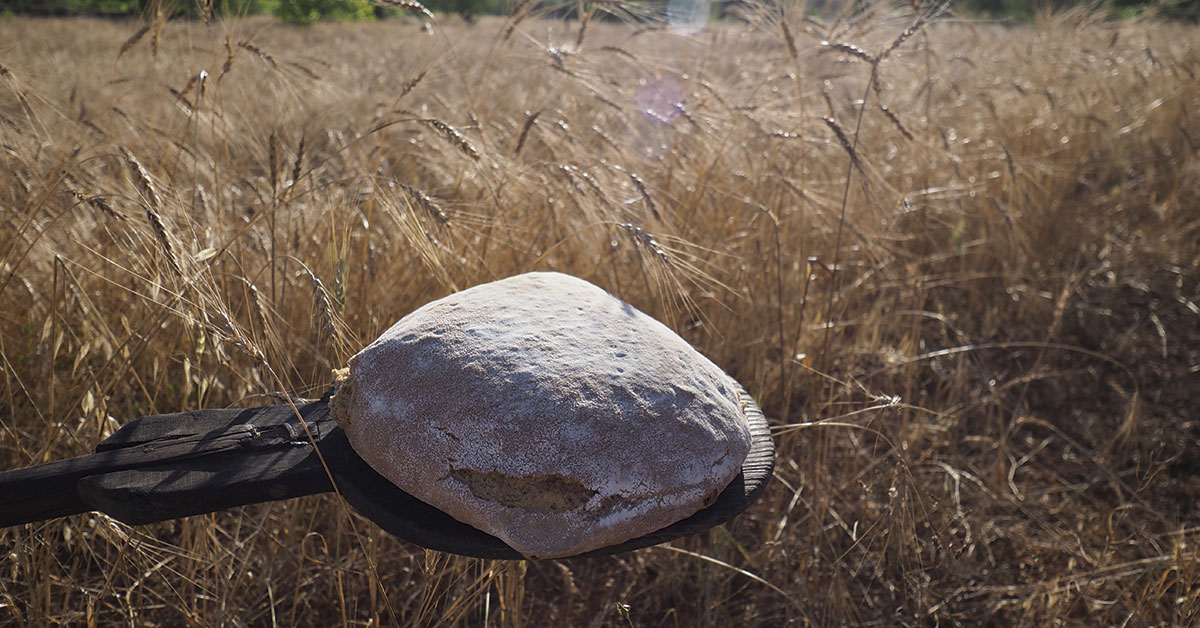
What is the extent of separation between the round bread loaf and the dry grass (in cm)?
16

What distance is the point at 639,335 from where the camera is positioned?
1.03 metres

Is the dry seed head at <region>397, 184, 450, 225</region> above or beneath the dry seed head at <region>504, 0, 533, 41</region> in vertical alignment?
beneath

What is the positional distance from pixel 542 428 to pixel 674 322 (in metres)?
0.65

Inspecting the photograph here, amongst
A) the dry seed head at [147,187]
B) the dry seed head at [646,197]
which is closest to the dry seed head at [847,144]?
the dry seed head at [646,197]

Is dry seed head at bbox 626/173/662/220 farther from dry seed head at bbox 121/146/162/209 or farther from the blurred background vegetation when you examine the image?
dry seed head at bbox 121/146/162/209

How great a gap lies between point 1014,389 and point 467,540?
2.00 m

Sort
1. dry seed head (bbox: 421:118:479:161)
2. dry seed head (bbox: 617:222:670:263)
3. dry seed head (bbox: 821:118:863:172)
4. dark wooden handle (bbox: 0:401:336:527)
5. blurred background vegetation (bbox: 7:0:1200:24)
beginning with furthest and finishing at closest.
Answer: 1. blurred background vegetation (bbox: 7:0:1200:24)
2. dry seed head (bbox: 821:118:863:172)
3. dry seed head (bbox: 421:118:479:161)
4. dry seed head (bbox: 617:222:670:263)
5. dark wooden handle (bbox: 0:401:336:527)

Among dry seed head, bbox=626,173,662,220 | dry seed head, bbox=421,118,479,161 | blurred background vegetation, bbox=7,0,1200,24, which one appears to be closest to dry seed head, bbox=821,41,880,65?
blurred background vegetation, bbox=7,0,1200,24

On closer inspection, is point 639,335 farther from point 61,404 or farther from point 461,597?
point 61,404

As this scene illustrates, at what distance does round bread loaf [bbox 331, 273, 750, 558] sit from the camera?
86 cm

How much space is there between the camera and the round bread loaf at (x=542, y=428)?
860 millimetres

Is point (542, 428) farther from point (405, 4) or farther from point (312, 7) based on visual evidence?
point (312, 7)

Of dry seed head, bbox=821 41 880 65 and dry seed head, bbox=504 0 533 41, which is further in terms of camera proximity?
dry seed head, bbox=504 0 533 41

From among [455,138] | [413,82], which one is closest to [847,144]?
[455,138]
